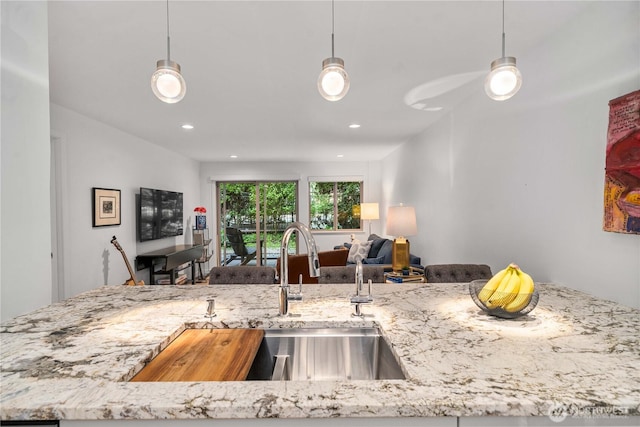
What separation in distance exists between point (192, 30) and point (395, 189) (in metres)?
4.54

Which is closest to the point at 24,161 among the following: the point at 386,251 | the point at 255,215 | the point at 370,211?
the point at 386,251

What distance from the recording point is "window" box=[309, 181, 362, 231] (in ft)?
24.1

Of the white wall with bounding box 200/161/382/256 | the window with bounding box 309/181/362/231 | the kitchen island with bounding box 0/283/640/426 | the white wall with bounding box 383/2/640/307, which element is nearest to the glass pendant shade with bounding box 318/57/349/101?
the kitchen island with bounding box 0/283/640/426

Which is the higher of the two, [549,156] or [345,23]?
[345,23]

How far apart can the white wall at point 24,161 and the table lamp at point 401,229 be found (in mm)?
2678

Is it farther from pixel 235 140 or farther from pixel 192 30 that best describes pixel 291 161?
pixel 192 30

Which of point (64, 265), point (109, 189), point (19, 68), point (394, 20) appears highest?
point (394, 20)

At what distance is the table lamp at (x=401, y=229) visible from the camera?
329 cm

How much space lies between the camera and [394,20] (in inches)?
73.2

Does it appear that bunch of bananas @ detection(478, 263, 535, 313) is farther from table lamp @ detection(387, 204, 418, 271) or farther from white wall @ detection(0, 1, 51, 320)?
table lamp @ detection(387, 204, 418, 271)

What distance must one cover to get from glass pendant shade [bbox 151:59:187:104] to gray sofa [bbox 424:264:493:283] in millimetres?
1768

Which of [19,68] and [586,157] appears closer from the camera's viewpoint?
[19,68]

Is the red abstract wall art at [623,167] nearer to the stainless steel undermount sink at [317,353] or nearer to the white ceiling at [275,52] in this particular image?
the white ceiling at [275,52]

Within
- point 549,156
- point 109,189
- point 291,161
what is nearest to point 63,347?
point 549,156
